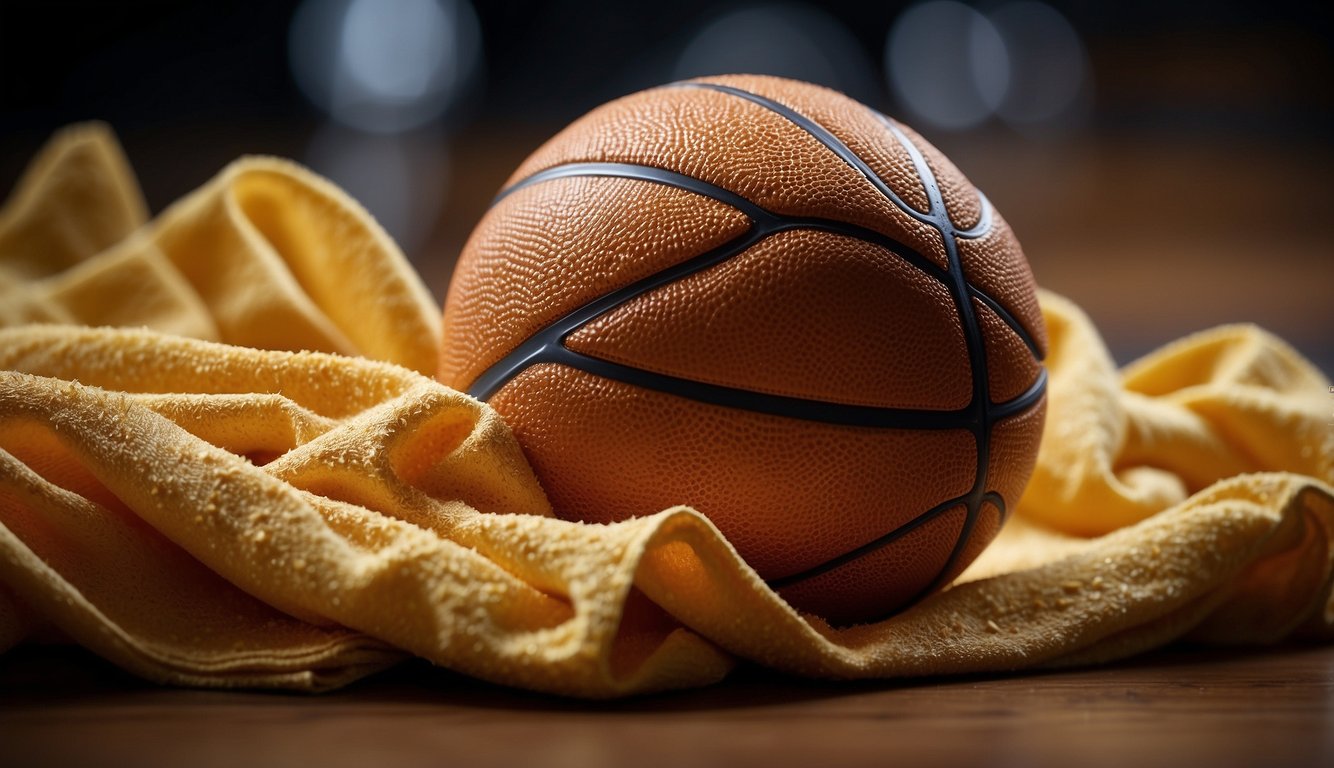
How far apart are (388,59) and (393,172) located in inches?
14.7

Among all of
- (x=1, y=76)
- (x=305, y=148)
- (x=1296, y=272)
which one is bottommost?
(x=1296, y=272)

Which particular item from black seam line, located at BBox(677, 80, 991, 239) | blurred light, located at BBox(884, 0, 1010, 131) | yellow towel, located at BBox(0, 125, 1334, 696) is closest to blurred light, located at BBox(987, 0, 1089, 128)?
blurred light, located at BBox(884, 0, 1010, 131)

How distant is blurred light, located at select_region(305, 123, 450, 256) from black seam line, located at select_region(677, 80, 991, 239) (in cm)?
298

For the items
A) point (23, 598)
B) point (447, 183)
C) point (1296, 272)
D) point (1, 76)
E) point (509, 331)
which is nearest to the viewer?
point (23, 598)

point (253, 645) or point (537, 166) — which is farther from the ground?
point (537, 166)

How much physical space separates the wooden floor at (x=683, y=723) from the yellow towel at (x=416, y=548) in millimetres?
24

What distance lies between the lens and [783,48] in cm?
397

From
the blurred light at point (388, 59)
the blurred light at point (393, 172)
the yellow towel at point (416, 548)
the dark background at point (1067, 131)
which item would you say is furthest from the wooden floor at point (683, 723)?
the blurred light at point (388, 59)

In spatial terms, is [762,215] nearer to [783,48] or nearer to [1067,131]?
[783,48]

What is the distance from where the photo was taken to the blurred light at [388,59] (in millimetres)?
3834

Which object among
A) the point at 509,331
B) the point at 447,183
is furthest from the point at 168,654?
the point at 447,183

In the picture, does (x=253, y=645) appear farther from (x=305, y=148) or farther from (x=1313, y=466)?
(x=305, y=148)

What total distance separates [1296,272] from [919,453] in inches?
132

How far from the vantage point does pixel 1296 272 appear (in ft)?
12.1
